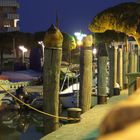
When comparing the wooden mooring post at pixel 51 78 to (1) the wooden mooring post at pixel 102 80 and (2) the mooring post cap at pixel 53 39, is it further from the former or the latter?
(1) the wooden mooring post at pixel 102 80

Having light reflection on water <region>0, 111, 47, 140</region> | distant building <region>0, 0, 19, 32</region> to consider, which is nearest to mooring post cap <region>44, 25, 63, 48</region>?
light reflection on water <region>0, 111, 47, 140</region>

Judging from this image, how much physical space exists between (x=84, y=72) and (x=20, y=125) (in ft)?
21.9

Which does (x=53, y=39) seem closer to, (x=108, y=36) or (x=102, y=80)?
(x=102, y=80)

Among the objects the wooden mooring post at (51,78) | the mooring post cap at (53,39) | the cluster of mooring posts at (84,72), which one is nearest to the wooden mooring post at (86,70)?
the cluster of mooring posts at (84,72)

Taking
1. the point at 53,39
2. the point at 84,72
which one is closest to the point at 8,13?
the point at 84,72

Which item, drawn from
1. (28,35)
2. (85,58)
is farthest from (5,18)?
(85,58)

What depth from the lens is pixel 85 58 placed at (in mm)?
11742

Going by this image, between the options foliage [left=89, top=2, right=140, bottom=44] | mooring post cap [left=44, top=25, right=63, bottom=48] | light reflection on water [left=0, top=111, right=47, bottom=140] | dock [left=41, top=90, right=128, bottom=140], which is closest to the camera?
dock [left=41, top=90, right=128, bottom=140]

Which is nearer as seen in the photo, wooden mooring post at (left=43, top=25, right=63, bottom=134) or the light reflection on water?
wooden mooring post at (left=43, top=25, right=63, bottom=134)

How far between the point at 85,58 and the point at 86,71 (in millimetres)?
352

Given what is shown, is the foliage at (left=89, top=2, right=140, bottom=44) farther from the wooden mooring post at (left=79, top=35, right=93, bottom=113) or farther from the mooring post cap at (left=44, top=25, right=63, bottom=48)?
the mooring post cap at (left=44, top=25, right=63, bottom=48)

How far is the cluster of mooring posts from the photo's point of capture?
355 inches

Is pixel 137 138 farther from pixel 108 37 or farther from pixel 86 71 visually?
pixel 108 37

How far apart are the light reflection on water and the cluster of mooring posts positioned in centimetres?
305
